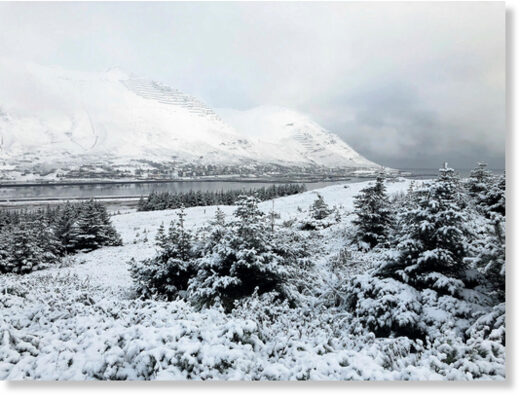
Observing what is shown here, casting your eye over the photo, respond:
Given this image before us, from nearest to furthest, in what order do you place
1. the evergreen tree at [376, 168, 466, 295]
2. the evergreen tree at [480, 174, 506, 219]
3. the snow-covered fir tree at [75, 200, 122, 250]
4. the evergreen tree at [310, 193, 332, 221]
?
the evergreen tree at [376, 168, 466, 295]
the evergreen tree at [480, 174, 506, 219]
the snow-covered fir tree at [75, 200, 122, 250]
the evergreen tree at [310, 193, 332, 221]

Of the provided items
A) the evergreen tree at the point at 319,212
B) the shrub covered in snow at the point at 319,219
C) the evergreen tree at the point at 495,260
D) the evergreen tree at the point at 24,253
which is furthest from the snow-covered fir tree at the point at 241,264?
the evergreen tree at the point at 319,212

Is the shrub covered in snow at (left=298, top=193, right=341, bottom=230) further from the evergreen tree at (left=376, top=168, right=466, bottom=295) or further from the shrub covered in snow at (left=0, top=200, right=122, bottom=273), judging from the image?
the evergreen tree at (left=376, top=168, right=466, bottom=295)

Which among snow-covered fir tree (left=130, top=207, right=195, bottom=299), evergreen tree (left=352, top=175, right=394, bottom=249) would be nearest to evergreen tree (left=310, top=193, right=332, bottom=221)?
evergreen tree (left=352, top=175, right=394, bottom=249)

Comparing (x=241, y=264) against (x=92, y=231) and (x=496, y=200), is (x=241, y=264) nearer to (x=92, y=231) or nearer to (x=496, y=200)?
(x=496, y=200)

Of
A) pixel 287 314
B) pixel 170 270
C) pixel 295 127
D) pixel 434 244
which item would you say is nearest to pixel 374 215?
pixel 434 244

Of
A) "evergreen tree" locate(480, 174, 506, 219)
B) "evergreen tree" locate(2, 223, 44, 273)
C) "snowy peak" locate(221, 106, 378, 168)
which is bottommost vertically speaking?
"evergreen tree" locate(2, 223, 44, 273)

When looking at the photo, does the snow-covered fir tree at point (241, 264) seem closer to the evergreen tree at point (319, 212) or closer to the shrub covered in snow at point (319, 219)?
the shrub covered in snow at point (319, 219)

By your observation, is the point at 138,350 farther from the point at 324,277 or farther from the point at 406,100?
the point at 406,100
